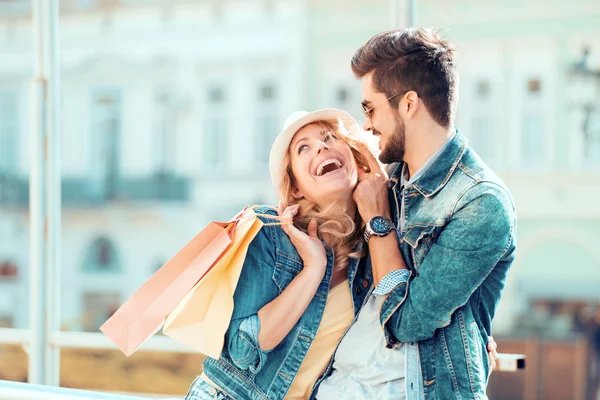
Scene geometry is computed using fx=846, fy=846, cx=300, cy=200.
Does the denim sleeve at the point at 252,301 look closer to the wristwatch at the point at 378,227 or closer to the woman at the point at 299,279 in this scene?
the woman at the point at 299,279

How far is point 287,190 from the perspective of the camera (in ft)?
6.71

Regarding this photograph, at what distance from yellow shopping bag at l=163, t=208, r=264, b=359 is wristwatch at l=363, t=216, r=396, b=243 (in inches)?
9.3

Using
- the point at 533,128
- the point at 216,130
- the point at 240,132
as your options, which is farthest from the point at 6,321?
the point at 533,128

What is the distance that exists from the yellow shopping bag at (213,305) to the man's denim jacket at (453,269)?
332 millimetres

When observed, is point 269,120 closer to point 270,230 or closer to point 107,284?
point 107,284

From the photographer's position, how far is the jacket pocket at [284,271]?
191cm

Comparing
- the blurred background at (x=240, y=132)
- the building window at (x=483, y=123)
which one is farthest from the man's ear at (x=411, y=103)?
the building window at (x=483, y=123)

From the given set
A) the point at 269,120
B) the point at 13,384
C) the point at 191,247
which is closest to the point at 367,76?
the point at 191,247

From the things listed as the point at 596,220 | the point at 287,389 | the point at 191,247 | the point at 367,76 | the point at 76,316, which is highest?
the point at 367,76

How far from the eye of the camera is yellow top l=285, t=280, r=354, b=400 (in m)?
1.92

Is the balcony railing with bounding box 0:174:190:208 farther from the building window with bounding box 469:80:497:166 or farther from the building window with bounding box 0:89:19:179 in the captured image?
the building window with bounding box 469:80:497:166

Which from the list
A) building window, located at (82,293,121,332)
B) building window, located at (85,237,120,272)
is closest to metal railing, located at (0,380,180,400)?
building window, located at (82,293,121,332)

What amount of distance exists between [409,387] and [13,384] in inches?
32.2

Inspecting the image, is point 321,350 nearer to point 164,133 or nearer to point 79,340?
point 79,340
